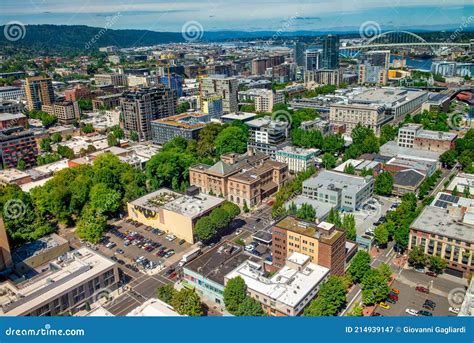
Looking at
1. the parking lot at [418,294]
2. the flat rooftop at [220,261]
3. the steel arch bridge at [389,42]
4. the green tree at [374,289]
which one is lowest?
the parking lot at [418,294]

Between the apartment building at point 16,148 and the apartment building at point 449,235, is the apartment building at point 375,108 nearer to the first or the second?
the apartment building at point 449,235

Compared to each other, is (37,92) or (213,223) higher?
(37,92)

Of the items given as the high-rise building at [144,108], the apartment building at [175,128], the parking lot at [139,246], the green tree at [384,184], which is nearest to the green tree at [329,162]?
the green tree at [384,184]

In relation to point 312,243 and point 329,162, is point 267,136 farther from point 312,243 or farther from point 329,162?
point 312,243

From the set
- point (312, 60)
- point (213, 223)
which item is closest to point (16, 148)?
point (213, 223)

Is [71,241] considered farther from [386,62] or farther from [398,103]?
[386,62]

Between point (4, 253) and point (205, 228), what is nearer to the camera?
point (4, 253)

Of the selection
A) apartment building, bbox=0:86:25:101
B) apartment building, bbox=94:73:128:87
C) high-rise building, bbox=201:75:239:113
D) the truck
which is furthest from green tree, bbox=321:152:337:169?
apartment building, bbox=94:73:128:87

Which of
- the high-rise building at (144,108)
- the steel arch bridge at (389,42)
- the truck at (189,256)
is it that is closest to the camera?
the truck at (189,256)
